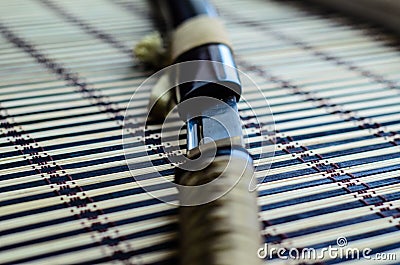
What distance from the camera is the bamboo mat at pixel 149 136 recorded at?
0.43 meters

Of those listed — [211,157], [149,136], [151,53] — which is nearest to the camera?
[211,157]

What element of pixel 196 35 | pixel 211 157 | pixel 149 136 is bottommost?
pixel 211 157

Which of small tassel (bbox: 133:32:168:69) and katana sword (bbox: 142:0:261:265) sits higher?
small tassel (bbox: 133:32:168:69)

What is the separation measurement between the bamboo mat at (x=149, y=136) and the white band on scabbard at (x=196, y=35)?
2.9 inches

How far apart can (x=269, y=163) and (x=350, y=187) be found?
7 centimetres

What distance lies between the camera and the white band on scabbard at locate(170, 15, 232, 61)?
626mm

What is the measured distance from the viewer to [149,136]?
572 mm

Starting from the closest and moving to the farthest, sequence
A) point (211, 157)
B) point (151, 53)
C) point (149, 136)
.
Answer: point (211, 157) < point (149, 136) < point (151, 53)

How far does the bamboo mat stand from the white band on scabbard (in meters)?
0.07

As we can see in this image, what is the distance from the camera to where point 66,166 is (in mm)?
513

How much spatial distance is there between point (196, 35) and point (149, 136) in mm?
135

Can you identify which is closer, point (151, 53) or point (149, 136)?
point (149, 136)

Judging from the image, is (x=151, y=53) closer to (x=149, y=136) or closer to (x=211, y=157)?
(x=149, y=136)

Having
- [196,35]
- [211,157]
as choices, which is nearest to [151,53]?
[196,35]
